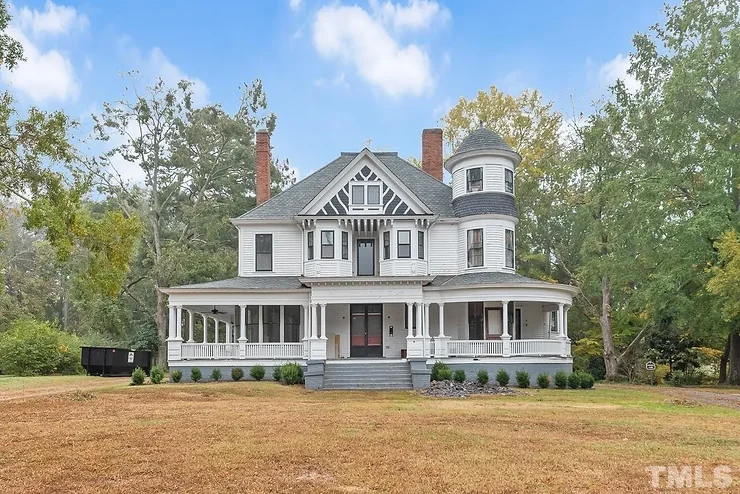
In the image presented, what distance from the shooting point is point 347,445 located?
10984 millimetres

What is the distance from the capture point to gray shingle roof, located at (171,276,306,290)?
89.1ft

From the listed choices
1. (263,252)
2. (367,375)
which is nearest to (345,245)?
(263,252)

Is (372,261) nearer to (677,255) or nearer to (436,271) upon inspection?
(436,271)

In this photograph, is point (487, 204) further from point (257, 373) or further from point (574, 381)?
point (257, 373)

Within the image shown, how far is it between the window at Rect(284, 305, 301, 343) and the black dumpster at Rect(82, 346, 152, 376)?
9.28 metres

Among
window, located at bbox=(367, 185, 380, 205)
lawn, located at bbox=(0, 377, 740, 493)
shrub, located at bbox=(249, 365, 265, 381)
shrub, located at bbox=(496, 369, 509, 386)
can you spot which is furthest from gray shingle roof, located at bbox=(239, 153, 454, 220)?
lawn, located at bbox=(0, 377, 740, 493)

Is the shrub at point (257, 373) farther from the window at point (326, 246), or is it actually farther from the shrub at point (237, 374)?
the window at point (326, 246)

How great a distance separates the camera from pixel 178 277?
1503 inches

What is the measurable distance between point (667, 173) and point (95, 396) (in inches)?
927

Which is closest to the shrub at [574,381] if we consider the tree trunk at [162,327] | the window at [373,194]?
the window at [373,194]

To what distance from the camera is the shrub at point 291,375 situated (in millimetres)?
25078

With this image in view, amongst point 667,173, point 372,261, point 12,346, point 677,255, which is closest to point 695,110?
point 667,173

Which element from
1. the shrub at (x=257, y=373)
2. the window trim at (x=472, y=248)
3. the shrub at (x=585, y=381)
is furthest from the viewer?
the window trim at (x=472, y=248)

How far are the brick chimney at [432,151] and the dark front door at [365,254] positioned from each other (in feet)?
19.7
